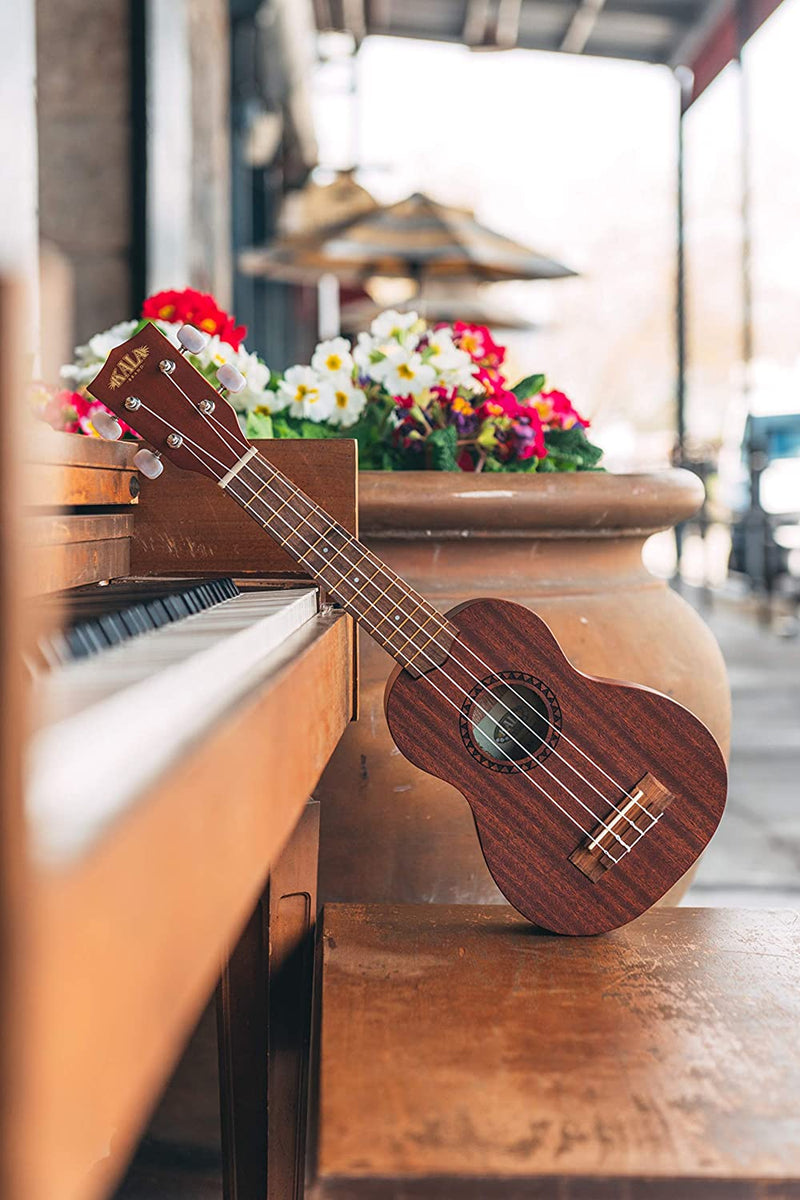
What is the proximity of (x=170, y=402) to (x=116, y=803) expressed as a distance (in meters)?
0.81

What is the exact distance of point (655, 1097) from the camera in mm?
740

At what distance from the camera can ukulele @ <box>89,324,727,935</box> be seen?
111 cm

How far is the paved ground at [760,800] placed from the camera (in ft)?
9.24

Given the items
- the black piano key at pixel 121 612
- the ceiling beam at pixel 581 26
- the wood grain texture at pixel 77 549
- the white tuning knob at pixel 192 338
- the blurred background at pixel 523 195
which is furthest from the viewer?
the ceiling beam at pixel 581 26

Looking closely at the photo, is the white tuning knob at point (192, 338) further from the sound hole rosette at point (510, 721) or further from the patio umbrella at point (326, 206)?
the patio umbrella at point (326, 206)

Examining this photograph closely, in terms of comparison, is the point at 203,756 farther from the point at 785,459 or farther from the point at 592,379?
the point at 592,379

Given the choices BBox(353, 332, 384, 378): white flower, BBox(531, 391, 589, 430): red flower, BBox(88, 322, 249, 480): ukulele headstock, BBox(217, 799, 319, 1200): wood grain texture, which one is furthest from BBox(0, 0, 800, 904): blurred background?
BBox(217, 799, 319, 1200): wood grain texture

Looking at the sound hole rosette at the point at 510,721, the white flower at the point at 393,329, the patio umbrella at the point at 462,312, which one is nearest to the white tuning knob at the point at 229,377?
the sound hole rosette at the point at 510,721

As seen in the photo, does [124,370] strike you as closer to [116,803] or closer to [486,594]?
[486,594]

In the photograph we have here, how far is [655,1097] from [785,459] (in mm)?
11571

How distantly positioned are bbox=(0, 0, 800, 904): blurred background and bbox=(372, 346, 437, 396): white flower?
0.48 meters

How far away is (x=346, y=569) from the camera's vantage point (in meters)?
1.14

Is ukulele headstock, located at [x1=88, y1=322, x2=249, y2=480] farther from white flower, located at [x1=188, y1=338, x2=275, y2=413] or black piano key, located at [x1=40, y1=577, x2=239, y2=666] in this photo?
white flower, located at [x1=188, y1=338, x2=275, y2=413]

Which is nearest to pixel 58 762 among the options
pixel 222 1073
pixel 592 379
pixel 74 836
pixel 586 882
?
pixel 74 836
